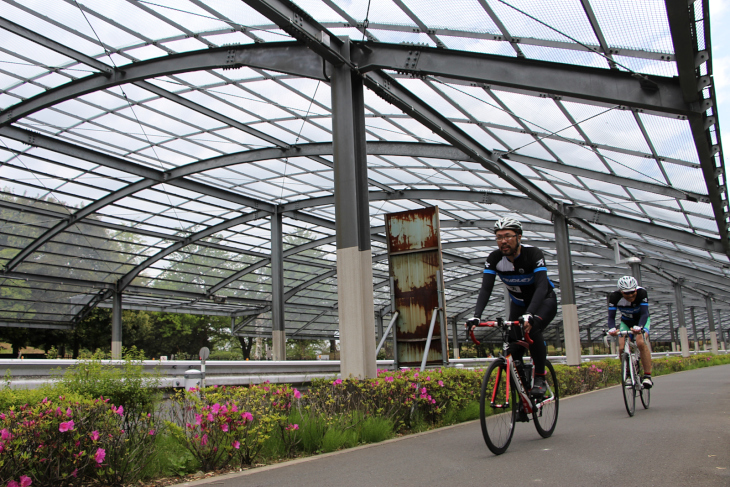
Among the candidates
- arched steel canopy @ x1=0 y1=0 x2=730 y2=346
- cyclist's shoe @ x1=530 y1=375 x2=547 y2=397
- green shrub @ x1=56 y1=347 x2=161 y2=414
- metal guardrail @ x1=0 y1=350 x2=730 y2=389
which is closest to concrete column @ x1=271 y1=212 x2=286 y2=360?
arched steel canopy @ x1=0 y1=0 x2=730 y2=346

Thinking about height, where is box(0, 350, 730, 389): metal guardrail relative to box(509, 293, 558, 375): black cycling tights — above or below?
below

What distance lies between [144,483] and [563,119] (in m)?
15.1

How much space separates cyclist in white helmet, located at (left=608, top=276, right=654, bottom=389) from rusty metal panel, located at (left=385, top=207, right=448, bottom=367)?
4712 millimetres

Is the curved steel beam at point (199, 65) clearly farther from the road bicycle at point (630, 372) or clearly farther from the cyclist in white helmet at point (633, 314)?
the road bicycle at point (630, 372)

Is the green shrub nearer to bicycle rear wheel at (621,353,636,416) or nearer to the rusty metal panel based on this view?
bicycle rear wheel at (621,353,636,416)

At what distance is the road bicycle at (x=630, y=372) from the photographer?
8125 mm

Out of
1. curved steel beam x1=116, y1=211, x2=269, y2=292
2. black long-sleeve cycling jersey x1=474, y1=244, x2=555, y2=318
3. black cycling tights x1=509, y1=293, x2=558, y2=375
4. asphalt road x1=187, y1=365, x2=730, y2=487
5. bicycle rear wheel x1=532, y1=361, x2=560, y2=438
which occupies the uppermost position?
curved steel beam x1=116, y1=211, x2=269, y2=292

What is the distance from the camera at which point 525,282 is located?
225 inches

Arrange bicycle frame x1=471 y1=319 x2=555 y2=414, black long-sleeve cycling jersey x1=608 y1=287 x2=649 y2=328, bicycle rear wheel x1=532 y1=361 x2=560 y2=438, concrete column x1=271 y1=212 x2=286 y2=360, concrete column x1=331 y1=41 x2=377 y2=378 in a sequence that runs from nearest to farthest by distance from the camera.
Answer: bicycle frame x1=471 y1=319 x2=555 y2=414 → bicycle rear wheel x1=532 y1=361 x2=560 y2=438 → black long-sleeve cycling jersey x1=608 y1=287 x2=649 y2=328 → concrete column x1=331 y1=41 x2=377 y2=378 → concrete column x1=271 y1=212 x2=286 y2=360

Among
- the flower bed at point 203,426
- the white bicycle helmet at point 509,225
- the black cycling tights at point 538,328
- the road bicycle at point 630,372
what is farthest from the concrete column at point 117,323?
the white bicycle helmet at point 509,225

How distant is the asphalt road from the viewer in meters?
4.29

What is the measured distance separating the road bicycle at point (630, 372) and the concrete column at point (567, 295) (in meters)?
19.4

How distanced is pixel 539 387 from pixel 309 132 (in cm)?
1740

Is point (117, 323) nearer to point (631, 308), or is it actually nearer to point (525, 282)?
point (631, 308)
